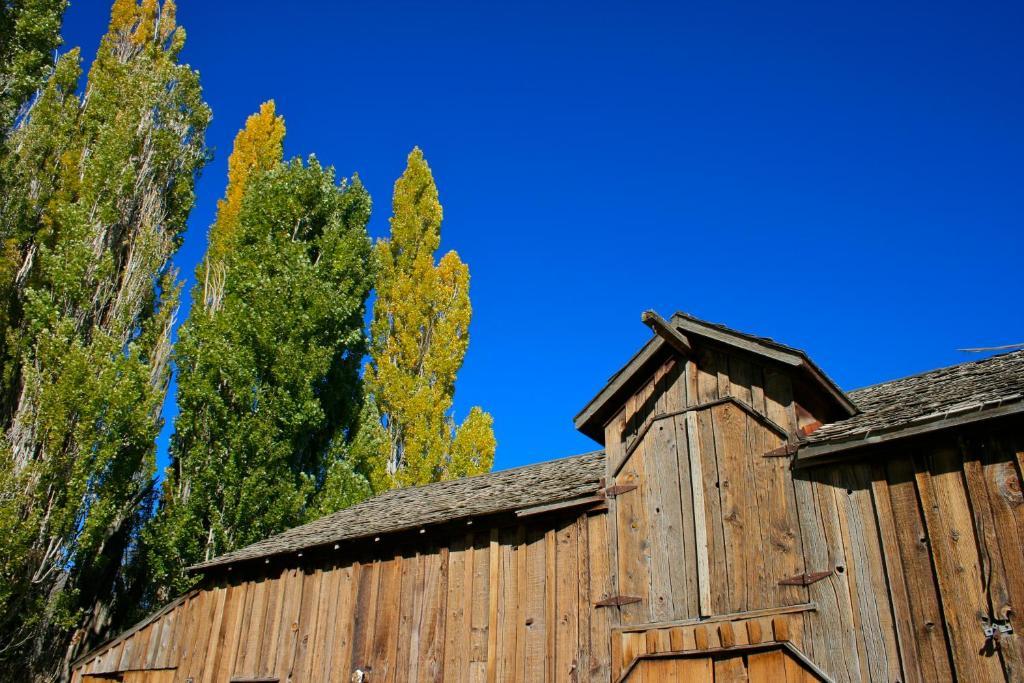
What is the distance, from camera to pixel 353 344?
19.8m

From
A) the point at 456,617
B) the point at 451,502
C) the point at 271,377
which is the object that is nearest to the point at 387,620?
the point at 456,617

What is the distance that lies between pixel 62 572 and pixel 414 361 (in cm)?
1009

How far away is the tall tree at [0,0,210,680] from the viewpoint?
1500cm

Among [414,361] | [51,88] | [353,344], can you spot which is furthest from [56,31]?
[414,361]

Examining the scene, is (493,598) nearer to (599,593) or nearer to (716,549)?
(599,593)

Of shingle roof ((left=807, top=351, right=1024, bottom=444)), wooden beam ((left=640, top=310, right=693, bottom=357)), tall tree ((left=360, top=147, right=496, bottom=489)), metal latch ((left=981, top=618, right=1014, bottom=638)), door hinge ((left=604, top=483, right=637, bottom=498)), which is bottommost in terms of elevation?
metal latch ((left=981, top=618, right=1014, bottom=638))

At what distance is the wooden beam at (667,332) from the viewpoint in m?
8.87

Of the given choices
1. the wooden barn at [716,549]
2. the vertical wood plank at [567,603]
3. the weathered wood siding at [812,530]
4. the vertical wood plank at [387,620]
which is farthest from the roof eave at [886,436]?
the vertical wood plank at [387,620]

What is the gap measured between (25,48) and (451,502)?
1436cm

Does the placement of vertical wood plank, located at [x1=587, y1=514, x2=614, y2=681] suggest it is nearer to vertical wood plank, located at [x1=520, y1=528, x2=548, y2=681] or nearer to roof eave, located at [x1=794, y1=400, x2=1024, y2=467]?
vertical wood plank, located at [x1=520, y1=528, x2=548, y2=681]

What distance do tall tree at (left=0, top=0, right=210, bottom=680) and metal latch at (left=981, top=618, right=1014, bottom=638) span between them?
14441 mm

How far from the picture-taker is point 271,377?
1797 centimetres

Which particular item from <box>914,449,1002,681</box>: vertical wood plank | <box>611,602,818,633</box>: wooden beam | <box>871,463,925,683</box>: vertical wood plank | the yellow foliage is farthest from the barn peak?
the yellow foliage

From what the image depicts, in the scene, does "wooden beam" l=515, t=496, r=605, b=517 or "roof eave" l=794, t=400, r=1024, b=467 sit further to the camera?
"wooden beam" l=515, t=496, r=605, b=517
